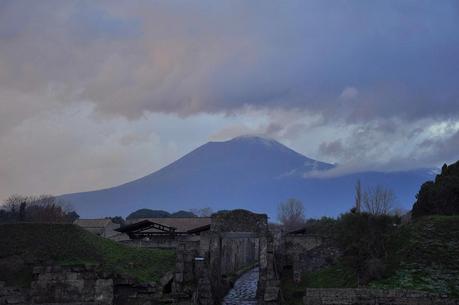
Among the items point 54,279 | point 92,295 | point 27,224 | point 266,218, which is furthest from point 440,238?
point 27,224

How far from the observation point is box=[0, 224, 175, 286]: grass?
103 ft

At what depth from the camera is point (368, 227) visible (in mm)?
29875

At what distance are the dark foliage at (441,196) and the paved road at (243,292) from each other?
45.3 feet

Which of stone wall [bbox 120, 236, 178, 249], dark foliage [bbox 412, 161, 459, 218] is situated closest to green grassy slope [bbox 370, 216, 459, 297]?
dark foliage [bbox 412, 161, 459, 218]

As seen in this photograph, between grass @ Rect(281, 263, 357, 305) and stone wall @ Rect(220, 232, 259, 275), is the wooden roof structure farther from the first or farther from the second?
grass @ Rect(281, 263, 357, 305)

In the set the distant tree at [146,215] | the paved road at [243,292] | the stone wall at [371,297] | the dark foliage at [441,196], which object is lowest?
the paved road at [243,292]

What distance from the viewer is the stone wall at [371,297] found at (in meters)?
24.4

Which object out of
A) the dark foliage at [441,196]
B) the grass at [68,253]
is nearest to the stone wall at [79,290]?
the grass at [68,253]

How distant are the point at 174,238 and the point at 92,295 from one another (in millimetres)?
17429

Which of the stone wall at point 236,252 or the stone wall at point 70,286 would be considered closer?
the stone wall at point 70,286

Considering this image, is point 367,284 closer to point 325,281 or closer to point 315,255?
point 325,281

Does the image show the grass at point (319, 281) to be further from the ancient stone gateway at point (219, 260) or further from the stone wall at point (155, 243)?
the stone wall at point (155, 243)

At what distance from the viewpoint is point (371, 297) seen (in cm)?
2503

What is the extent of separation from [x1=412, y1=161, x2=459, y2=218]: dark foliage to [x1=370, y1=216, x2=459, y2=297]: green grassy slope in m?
6.68
